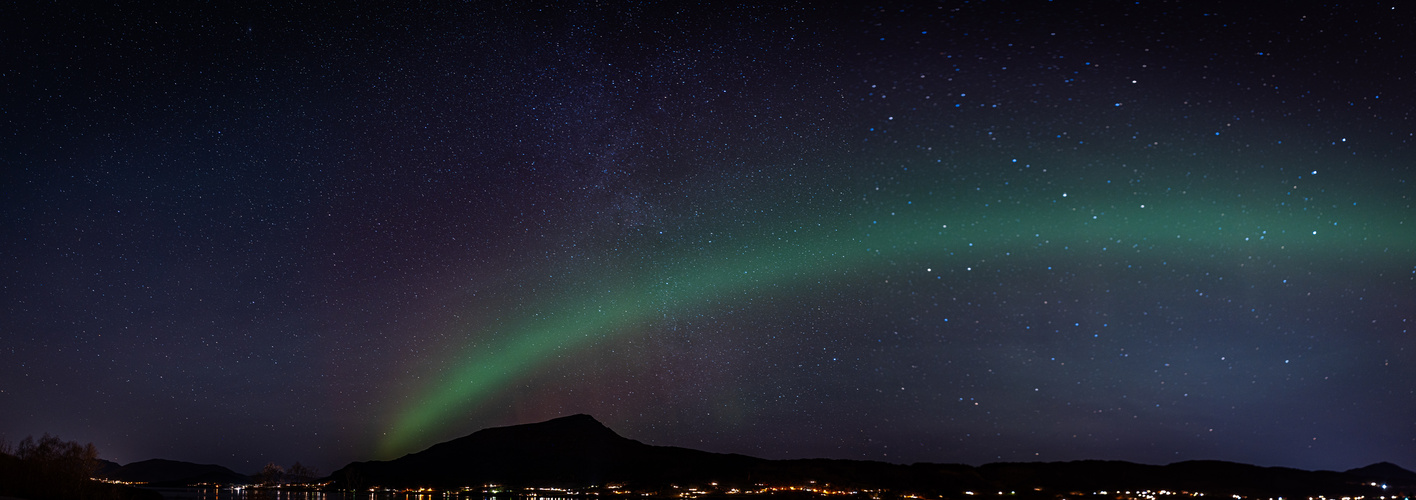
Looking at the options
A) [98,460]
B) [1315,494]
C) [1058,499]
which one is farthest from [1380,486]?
[98,460]

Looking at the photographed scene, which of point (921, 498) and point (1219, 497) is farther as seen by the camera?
point (1219, 497)

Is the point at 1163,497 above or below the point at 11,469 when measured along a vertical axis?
below

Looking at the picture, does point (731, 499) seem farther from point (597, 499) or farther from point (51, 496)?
point (51, 496)

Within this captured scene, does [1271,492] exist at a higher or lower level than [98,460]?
lower

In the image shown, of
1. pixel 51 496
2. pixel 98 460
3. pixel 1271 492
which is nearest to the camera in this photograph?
pixel 51 496

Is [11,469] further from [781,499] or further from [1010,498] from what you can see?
[1010,498]

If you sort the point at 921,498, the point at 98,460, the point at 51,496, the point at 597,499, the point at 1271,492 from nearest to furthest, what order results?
the point at 51,496
the point at 98,460
the point at 597,499
the point at 921,498
the point at 1271,492

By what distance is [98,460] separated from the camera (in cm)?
6600

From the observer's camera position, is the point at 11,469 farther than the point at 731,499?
No

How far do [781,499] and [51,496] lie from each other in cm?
13276

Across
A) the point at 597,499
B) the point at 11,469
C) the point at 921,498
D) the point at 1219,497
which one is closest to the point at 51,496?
the point at 11,469

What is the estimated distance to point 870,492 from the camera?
195750 millimetres

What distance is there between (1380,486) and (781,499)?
14070cm

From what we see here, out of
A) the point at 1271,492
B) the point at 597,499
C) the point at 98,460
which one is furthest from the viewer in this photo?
the point at 1271,492
